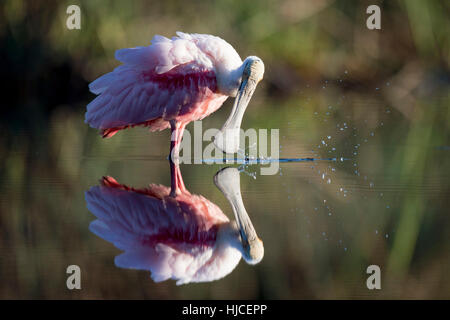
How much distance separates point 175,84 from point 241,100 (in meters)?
0.65

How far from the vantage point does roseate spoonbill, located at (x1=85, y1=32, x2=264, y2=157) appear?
6.57 metres

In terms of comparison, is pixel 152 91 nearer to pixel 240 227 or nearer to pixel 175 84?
pixel 175 84

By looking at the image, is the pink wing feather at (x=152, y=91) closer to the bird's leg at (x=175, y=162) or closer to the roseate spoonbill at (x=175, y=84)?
the roseate spoonbill at (x=175, y=84)

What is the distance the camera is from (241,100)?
672 centimetres

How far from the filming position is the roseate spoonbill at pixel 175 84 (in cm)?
657

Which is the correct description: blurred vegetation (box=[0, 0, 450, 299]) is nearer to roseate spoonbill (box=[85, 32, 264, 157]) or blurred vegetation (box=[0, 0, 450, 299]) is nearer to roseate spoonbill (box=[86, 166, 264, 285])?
roseate spoonbill (box=[86, 166, 264, 285])

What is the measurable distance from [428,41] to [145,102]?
8.63 m

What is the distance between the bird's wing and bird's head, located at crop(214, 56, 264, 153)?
288mm

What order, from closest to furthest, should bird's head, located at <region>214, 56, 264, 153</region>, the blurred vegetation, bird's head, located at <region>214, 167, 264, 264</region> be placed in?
the blurred vegetation
bird's head, located at <region>214, 167, 264, 264</region>
bird's head, located at <region>214, 56, 264, 153</region>

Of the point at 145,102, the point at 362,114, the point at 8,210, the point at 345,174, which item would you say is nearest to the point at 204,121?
the point at 362,114

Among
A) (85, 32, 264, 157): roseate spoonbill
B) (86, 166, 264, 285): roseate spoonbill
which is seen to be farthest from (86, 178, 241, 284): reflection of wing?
(85, 32, 264, 157): roseate spoonbill

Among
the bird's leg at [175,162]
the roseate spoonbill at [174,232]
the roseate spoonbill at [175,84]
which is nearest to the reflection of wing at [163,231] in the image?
the roseate spoonbill at [174,232]

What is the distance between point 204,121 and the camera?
33.4 ft

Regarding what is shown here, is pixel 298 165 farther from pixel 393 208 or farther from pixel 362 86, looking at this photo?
pixel 362 86
